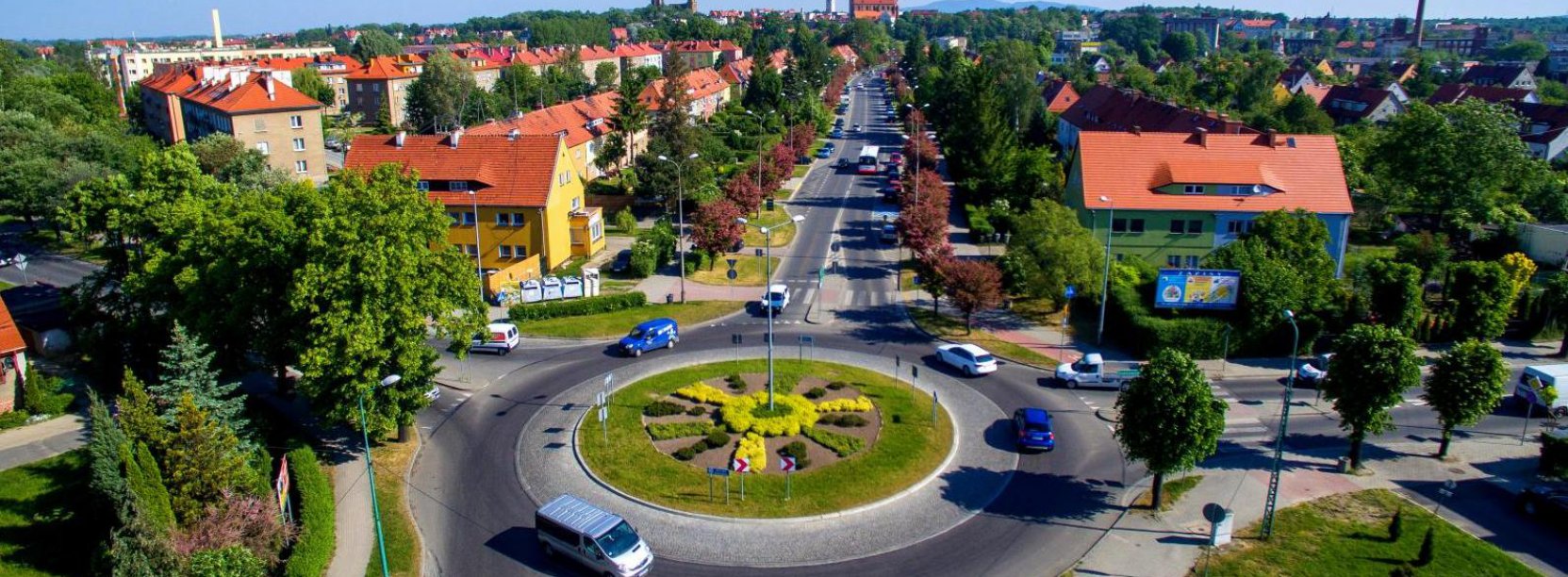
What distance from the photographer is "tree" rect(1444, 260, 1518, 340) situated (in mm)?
42438

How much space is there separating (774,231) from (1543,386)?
4475 cm

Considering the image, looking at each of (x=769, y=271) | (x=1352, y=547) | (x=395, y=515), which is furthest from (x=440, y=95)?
(x=1352, y=547)

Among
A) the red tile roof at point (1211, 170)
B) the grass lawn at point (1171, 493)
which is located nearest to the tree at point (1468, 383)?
the grass lawn at point (1171, 493)

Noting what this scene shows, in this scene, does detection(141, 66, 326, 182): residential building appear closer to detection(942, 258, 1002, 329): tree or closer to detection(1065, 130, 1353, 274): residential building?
detection(942, 258, 1002, 329): tree

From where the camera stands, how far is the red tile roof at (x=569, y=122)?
74.6 meters

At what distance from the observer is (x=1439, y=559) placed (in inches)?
1021

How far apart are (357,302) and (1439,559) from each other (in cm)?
3327

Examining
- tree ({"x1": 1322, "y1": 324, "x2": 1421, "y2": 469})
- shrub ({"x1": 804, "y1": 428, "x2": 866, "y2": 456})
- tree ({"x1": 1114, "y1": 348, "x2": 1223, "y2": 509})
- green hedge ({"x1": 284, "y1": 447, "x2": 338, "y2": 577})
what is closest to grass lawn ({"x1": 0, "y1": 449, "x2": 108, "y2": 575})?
green hedge ({"x1": 284, "y1": 447, "x2": 338, "y2": 577})

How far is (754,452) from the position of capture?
32500 mm

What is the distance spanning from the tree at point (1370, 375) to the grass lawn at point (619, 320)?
28.7m

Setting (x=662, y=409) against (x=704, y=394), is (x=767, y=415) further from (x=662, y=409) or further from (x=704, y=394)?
(x=662, y=409)

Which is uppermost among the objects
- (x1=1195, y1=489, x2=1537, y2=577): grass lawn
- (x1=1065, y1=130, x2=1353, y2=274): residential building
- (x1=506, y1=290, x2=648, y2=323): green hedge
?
(x1=1065, y1=130, x2=1353, y2=274): residential building

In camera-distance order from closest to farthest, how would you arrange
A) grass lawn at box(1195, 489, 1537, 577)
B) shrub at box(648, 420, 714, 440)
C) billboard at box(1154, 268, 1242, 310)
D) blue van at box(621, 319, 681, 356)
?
→ grass lawn at box(1195, 489, 1537, 577) → shrub at box(648, 420, 714, 440) → billboard at box(1154, 268, 1242, 310) → blue van at box(621, 319, 681, 356)

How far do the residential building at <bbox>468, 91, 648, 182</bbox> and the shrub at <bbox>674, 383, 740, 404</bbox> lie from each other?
124 ft
